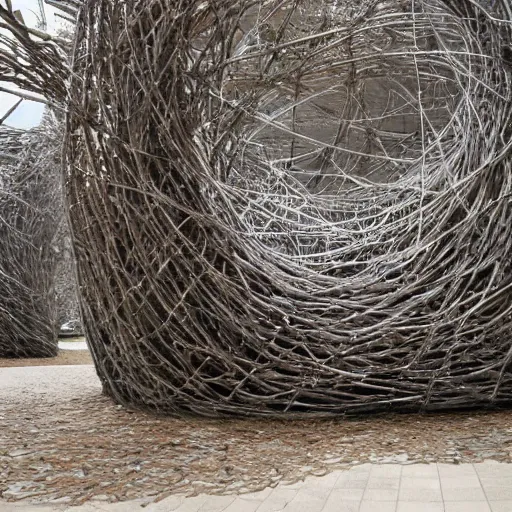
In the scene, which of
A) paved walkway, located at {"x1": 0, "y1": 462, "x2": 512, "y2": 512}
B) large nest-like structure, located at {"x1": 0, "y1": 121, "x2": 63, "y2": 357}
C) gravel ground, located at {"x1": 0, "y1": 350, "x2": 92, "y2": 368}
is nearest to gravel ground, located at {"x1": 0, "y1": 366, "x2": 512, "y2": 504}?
paved walkway, located at {"x1": 0, "y1": 462, "x2": 512, "y2": 512}

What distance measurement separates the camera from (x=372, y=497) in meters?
1.30

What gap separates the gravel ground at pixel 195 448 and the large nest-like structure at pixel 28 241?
2.48 meters

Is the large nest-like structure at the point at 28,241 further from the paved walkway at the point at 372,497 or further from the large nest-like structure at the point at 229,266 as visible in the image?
the paved walkway at the point at 372,497

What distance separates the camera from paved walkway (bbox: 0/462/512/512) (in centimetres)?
123

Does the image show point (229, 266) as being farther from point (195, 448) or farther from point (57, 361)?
point (57, 361)

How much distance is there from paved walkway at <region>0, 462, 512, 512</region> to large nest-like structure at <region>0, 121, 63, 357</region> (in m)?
3.42

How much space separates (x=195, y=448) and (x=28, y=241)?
129 inches

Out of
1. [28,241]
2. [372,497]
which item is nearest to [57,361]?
[28,241]

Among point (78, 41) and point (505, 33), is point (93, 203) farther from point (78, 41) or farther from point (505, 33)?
point (505, 33)

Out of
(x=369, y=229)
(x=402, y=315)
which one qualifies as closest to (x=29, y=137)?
(x=369, y=229)

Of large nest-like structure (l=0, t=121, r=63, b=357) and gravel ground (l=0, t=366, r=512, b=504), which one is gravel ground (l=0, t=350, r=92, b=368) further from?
gravel ground (l=0, t=366, r=512, b=504)

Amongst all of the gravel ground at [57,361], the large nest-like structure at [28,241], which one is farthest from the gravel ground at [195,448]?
the large nest-like structure at [28,241]

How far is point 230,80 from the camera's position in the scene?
10.1 feet

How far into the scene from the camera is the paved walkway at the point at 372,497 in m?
1.23
